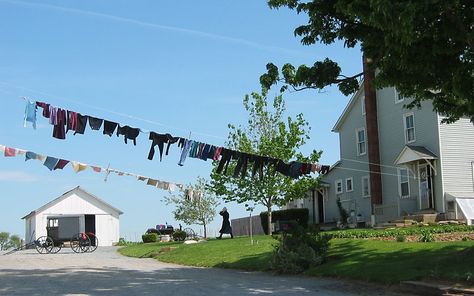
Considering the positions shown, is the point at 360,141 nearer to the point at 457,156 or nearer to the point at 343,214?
the point at 343,214

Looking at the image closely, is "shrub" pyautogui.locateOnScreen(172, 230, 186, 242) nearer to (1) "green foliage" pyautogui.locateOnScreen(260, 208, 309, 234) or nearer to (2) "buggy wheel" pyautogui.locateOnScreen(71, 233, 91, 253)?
(1) "green foliage" pyautogui.locateOnScreen(260, 208, 309, 234)

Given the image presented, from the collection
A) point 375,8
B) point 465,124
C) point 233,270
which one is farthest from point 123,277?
point 465,124

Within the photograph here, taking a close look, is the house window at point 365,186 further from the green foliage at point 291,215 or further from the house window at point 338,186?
the green foliage at point 291,215

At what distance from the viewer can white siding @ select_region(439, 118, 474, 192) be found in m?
30.8

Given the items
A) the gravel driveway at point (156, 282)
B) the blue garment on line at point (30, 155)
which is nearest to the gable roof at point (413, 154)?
the gravel driveway at point (156, 282)

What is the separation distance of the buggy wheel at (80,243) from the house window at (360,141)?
54.0 ft

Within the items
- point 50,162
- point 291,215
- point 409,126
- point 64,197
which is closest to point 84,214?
point 64,197

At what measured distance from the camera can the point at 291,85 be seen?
15969mm

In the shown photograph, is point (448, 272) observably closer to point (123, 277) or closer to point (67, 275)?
point (123, 277)

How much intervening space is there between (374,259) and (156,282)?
6.01m

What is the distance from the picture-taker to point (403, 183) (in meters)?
33.4

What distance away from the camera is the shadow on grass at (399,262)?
46.4 feet

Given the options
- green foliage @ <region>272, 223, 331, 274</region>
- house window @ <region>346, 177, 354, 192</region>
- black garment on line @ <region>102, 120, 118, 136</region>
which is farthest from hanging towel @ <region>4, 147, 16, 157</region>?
house window @ <region>346, 177, 354, 192</region>

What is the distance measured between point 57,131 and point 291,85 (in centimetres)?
657
